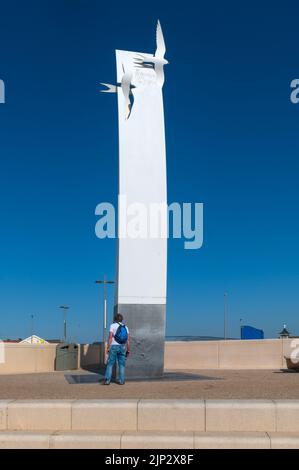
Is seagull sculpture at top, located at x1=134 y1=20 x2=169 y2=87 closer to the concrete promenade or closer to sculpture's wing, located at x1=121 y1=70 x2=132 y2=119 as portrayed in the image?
sculpture's wing, located at x1=121 y1=70 x2=132 y2=119

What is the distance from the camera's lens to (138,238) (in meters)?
14.4

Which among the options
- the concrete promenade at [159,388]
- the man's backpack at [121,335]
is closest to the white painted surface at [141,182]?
the man's backpack at [121,335]

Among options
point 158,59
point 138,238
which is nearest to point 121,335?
point 138,238

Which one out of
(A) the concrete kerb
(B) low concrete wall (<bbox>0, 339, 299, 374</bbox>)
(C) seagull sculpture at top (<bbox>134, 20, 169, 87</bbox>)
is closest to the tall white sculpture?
(C) seagull sculpture at top (<bbox>134, 20, 169, 87</bbox>)

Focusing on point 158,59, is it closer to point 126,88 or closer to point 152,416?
point 126,88

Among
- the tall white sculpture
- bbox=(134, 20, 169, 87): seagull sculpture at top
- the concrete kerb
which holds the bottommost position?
the concrete kerb

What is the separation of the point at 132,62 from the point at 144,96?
91 cm

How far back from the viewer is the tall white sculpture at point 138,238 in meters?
14.3

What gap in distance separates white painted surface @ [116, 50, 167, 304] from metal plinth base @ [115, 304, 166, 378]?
0.62 feet

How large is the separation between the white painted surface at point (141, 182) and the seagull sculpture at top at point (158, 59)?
389 millimetres

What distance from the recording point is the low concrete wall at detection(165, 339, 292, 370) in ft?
62.0

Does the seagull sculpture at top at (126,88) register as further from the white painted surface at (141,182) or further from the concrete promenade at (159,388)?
the concrete promenade at (159,388)
